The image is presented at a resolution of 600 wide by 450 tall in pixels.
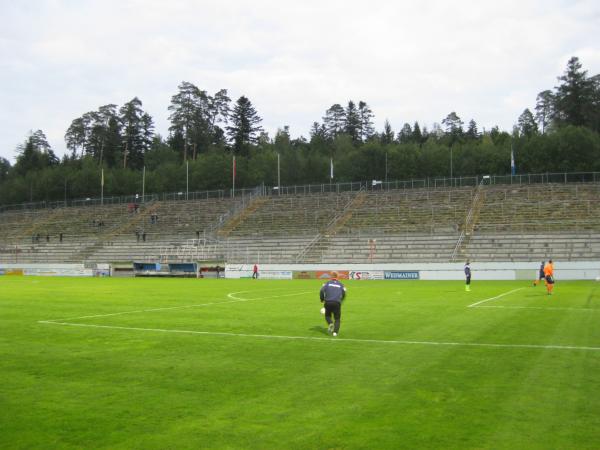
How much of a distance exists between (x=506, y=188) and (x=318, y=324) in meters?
55.4

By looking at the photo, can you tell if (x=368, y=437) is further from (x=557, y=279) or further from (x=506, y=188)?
(x=506, y=188)

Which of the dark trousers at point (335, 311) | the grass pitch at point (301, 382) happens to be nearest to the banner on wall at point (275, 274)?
the grass pitch at point (301, 382)

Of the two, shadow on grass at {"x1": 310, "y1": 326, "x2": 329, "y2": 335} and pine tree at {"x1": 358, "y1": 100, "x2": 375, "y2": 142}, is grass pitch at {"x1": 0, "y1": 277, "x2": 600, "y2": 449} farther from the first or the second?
pine tree at {"x1": 358, "y1": 100, "x2": 375, "y2": 142}

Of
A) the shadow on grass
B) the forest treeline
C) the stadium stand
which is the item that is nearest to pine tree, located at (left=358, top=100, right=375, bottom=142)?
the forest treeline

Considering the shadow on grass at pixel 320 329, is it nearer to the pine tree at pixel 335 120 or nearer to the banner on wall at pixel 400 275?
the banner on wall at pixel 400 275

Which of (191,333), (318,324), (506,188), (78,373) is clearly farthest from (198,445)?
(506,188)

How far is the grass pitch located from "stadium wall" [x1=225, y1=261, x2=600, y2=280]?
29749 millimetres

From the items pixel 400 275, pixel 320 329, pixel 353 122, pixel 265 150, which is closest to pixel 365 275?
pixel 400 275

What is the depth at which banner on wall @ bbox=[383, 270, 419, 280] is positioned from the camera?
2057 inches

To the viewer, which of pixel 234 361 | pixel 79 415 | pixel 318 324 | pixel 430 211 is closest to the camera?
pixel 79 415

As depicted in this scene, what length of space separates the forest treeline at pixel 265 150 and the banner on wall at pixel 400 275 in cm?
4167

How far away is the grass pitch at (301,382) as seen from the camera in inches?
303

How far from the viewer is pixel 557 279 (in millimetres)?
48250

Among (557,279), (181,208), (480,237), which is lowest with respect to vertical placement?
(557,279)
